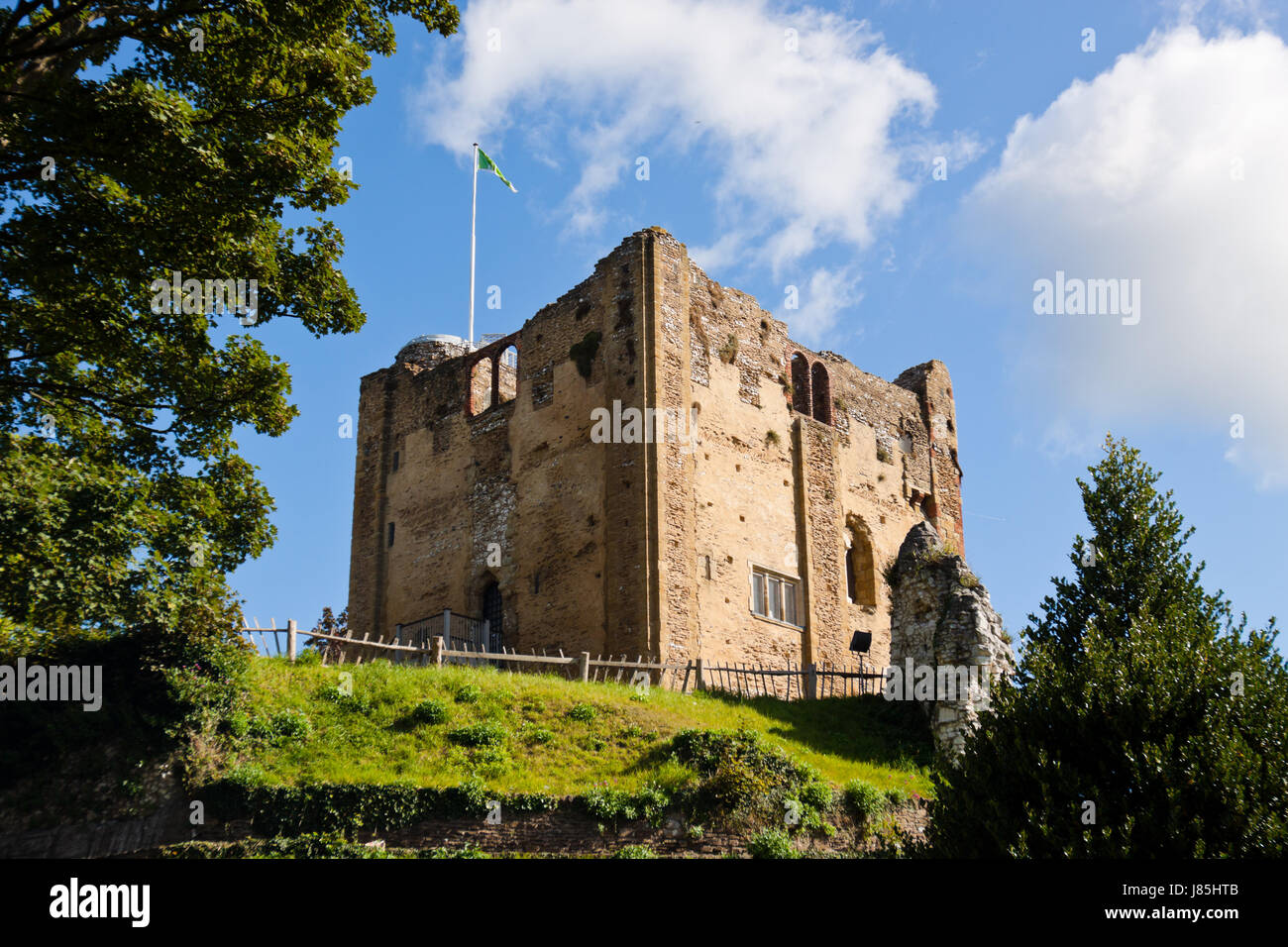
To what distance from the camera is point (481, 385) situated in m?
36.6

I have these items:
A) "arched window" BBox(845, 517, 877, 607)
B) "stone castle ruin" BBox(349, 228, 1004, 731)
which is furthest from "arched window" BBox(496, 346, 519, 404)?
"arched window" BBox(845, 517, 877, 607)

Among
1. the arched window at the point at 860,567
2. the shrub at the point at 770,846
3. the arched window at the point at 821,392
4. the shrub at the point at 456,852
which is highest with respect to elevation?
the arched window at the point at 821,392

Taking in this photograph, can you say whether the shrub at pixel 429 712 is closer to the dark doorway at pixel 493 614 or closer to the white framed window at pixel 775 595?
the dark doorway at pixel 493 614

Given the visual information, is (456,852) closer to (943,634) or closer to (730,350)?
(943,634)

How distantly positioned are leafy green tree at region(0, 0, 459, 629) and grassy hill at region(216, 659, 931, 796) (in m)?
3.66

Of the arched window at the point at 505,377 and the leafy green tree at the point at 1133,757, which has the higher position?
the arched window at the point at 505,377

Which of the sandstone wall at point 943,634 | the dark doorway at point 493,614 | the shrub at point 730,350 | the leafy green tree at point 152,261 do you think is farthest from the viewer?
the shrub at point 730,350

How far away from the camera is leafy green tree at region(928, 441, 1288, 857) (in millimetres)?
14328

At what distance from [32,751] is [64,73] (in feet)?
36.9

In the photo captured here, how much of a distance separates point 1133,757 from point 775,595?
16995mm

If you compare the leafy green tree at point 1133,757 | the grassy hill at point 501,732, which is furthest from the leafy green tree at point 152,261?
the leafy green tree at point 1133,757

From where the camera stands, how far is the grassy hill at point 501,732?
20.2m

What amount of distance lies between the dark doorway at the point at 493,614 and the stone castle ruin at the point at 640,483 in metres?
0.06

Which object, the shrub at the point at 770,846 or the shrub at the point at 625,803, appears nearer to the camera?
the shrub at the point at 770,846
